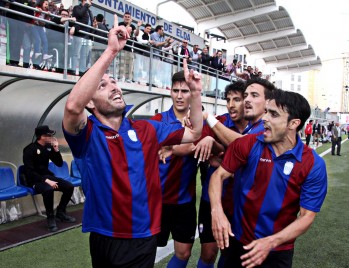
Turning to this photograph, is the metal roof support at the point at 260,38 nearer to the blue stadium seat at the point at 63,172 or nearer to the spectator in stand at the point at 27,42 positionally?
the spectator in stand at the point at 27,42

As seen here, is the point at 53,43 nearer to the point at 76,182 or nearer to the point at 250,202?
the point at 76,182

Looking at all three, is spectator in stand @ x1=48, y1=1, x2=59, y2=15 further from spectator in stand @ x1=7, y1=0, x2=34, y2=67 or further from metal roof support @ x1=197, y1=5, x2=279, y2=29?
metal roof support @ x1=197, y1=5, x2=279, y2=29

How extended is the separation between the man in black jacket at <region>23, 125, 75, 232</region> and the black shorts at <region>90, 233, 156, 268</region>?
383cm

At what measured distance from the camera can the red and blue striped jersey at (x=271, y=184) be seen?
7.86 feet

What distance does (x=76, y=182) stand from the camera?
7059mm

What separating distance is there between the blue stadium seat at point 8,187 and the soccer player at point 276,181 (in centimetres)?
446

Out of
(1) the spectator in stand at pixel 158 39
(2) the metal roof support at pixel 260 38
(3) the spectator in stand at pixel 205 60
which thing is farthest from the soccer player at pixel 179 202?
(2) the metal roof support at pixel 260 38

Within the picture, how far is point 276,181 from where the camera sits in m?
2.43

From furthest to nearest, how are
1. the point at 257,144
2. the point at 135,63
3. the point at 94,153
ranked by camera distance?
the point at 135,63 → the point at 257,144 → the point at 94,153

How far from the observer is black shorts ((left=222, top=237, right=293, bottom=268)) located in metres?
2.50

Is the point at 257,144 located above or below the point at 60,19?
below

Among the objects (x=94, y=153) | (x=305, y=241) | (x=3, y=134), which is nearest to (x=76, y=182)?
(x=3, y=134)

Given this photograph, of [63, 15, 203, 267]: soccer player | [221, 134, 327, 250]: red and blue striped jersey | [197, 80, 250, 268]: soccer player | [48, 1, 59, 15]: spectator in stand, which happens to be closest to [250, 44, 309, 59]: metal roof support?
[48, 1, 59, 15]: spectator in stand

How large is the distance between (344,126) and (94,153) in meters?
59.6
